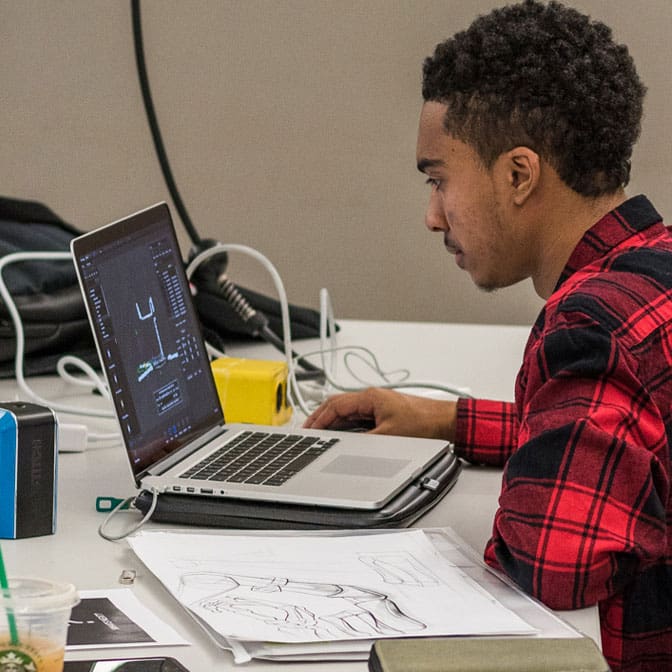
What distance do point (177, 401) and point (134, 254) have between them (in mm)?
160

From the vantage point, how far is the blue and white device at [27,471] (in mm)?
1001

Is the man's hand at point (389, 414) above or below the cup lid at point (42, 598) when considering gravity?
below

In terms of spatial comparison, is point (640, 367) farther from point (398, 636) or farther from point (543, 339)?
point (398, 636)

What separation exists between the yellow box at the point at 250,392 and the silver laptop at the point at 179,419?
0.08 m

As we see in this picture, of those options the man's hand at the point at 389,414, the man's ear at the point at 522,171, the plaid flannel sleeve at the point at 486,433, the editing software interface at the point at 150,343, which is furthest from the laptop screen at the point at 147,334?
the man's ear at the point at 522,171

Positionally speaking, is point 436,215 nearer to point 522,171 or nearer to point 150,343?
point 522,171

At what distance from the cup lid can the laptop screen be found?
0.40 metres

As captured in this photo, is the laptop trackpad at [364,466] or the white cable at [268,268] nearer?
the laptop trackpad at [364,466]

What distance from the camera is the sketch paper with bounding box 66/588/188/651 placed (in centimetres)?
80

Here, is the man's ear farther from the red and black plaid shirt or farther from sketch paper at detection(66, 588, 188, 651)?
sketch paper at detection(66, 588, 188, 651)

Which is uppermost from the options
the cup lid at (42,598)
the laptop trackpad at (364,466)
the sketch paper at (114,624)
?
the cup lid at (42,598)

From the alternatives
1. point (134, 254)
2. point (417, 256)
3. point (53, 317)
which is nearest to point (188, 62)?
point (417, 256)

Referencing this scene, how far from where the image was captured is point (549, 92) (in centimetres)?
110

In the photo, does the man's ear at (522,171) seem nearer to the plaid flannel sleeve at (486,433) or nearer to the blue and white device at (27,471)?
the plaid flannel sleeve at (486,433)
